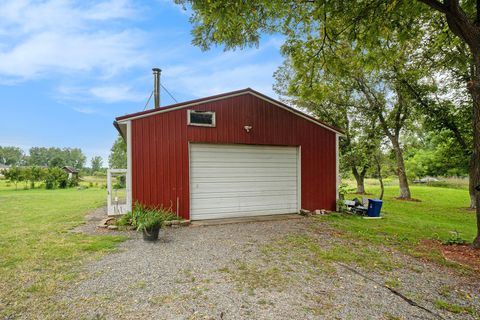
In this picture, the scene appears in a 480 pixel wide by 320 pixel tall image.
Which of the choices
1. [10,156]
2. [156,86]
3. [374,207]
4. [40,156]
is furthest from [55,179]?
[10,156]

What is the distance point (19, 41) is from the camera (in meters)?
9.78

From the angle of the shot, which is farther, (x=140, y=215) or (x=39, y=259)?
(x=140, y=215)

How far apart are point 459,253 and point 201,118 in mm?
6185

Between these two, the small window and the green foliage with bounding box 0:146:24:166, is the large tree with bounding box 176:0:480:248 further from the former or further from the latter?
the green foliage with bounding box 0:146:24:166

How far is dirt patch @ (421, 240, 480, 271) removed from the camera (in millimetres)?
4043

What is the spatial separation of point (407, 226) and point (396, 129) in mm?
9202

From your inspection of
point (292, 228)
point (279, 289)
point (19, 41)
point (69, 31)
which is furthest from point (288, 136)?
point (19, 41)

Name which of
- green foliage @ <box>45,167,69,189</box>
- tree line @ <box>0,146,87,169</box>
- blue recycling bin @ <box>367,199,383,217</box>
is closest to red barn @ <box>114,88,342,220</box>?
blue recycling bin @ <box>367,199,383,217</box>

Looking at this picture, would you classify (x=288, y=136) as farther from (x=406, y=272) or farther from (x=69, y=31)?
(x=69, y=31)

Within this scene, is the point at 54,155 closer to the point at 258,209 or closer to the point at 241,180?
the point at 241,180

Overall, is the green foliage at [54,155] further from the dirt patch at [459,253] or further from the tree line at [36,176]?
the dirt patch at [459,253]

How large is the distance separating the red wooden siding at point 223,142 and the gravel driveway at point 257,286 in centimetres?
207

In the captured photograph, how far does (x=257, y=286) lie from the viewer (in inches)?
122

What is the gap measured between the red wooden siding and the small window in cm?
11
